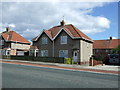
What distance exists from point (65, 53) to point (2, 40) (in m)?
24.0

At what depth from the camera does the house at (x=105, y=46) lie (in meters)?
53.7

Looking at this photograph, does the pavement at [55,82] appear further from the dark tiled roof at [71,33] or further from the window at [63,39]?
the window at [63,39]

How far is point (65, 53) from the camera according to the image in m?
30.5

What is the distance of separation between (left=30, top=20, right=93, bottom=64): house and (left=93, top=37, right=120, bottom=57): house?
2245cm

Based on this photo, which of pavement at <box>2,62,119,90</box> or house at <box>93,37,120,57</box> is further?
house at <box>93,37,120,57</box>

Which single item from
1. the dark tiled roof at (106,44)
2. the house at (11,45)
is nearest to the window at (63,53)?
the house at (11,45)

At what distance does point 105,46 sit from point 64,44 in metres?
29.5

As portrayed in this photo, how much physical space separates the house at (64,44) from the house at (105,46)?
22.5 meters

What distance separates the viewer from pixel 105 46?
55.1 metres

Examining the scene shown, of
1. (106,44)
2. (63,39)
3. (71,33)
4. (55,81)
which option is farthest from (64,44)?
(106,44)

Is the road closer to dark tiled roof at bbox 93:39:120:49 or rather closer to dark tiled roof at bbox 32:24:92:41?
dark tiled roof at bbox 32:24:92:41

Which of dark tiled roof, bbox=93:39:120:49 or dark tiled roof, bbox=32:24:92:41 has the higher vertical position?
dark tiled roof, bbox=32:24:92:41

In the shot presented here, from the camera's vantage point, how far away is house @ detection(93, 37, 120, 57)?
176 ft

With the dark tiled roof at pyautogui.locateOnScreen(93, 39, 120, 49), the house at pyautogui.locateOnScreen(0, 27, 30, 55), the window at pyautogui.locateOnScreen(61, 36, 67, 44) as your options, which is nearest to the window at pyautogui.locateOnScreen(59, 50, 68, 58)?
the window at pyautogui.locateOnScreen(61, 36, 67, 44)
